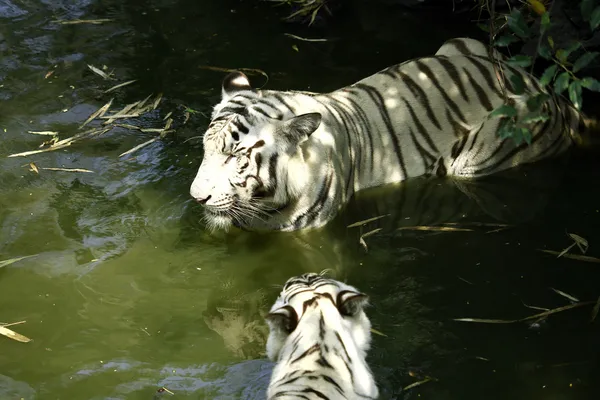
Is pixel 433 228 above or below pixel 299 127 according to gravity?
below

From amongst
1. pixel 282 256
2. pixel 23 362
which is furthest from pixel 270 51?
pixel 23 362

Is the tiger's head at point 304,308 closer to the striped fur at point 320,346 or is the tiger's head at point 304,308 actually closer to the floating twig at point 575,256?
the striped fur at point 320,346

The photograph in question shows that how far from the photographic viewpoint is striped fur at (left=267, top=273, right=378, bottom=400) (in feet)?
8.38

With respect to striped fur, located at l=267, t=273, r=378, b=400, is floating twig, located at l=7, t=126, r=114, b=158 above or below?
below

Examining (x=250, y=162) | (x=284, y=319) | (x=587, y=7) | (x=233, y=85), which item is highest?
(x=587, y=7)

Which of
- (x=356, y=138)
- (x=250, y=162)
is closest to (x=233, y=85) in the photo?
(x=250, y=162)

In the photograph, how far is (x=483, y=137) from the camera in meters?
4.68

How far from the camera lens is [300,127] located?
396 centimetres

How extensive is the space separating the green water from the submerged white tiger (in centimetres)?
15

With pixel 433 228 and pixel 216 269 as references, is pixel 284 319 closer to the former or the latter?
pixel 216 269

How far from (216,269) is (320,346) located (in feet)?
4.80

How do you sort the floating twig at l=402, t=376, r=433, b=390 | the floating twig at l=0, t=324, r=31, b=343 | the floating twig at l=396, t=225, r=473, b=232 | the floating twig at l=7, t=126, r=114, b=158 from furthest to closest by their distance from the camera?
the floating twig at l=7, t=126, r=114, b=158 → the floating twig at l=396, t=225, r=473, b=232 → the floating twig at l=0, t=324, r=31, b=343 → the floating twig at l=402, t=376, r=433, b=390

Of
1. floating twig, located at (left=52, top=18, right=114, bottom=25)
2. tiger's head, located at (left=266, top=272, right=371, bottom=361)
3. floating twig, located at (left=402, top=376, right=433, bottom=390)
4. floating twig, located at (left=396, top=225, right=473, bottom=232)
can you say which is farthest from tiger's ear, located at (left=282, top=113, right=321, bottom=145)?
floating twig, located at (left=52, top=18, right=114, bottom=25)

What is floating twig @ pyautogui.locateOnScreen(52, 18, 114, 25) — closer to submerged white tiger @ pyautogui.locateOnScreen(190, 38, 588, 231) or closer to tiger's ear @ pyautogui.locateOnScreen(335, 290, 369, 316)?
submerged white tiger @ pyautogui.locateOnScreen(190, 38, 588, 231)
